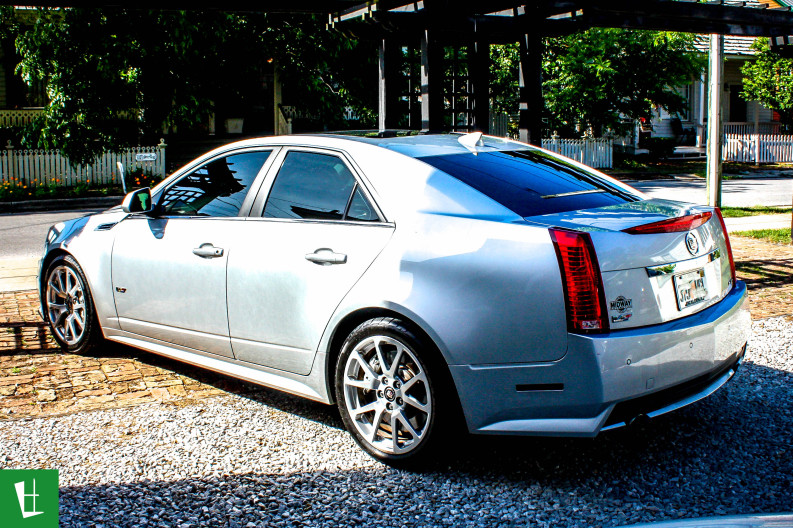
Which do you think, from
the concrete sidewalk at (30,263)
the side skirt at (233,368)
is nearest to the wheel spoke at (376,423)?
the side skirt at (233,368)

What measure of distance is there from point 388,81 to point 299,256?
5.16 meters

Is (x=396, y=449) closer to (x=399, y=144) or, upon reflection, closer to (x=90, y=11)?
(x=399, y=144)

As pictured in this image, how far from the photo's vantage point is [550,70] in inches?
1064

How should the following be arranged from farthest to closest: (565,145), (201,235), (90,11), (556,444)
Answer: (565,145) < (90,11) < (201,235) < (556,444)

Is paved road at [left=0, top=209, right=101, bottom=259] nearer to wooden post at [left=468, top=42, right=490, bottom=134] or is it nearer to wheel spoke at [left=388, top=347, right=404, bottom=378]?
wooden post at [left=468, top=42, right=490, bottom=134]

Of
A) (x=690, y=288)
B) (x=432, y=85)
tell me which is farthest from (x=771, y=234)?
(x=690, y=288)

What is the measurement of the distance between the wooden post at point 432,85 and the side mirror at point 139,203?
368 cm

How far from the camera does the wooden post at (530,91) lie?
861cm

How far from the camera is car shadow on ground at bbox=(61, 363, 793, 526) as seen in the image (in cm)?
346

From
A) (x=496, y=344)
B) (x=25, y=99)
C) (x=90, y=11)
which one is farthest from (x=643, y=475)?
(x=25, y=99)

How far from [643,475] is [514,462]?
603mm

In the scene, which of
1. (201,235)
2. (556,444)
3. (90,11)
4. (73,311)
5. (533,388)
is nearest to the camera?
(533,388)

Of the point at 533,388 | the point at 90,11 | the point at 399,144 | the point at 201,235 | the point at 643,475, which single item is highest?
the point at 90,11

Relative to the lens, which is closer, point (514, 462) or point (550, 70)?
point (514, 462)
